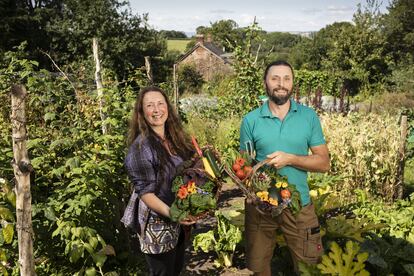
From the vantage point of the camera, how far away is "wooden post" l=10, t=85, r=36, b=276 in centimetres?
178

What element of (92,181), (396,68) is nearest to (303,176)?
(92,181)

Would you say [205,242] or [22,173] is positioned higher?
[22,173]

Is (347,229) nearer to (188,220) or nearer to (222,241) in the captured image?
(222,241)

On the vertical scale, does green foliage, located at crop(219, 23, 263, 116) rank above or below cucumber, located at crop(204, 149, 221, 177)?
above

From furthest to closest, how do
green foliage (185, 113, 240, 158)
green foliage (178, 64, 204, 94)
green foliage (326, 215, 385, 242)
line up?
1. green foliage (178, 64, 204, 94)
2. green foliage (185, 113, 240, 158)
3. green foliage (326, 215, 385, 242)

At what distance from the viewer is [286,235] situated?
2.42m

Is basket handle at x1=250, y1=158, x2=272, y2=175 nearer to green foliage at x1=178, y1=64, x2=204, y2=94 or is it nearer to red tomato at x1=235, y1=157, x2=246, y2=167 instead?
red tomato at x1=235, y1=157, x2=246, y2=167

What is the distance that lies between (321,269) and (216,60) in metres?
31.8

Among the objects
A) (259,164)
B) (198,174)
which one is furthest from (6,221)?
(259,164)

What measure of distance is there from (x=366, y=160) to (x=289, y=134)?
3.11 metres

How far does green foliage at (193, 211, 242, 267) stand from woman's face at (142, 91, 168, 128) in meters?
1.82

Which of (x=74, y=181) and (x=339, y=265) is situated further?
(x=74, y=181)

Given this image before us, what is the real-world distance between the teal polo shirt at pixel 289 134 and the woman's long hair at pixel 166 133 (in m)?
0.43

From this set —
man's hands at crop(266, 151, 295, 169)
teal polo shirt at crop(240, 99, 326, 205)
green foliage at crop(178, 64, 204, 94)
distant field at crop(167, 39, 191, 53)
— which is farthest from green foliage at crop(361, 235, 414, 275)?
distant field at crop(167, 39, 191, 53)
